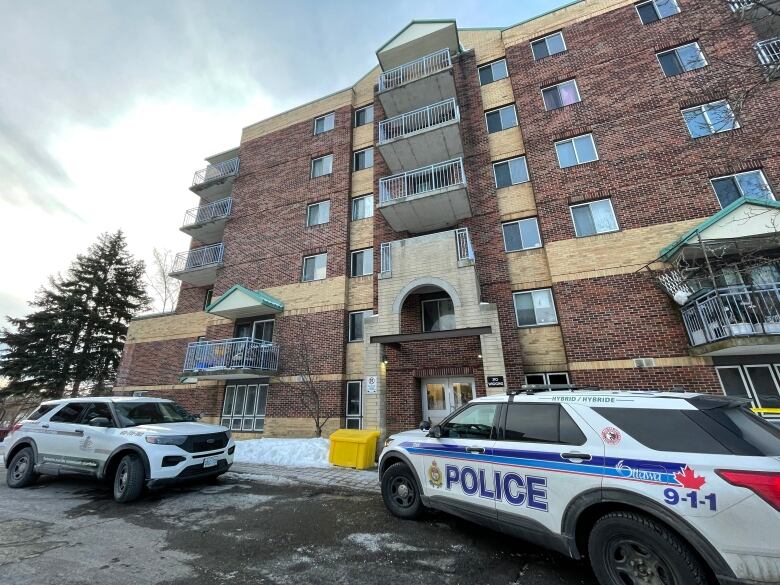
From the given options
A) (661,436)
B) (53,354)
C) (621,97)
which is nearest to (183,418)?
(661,436)

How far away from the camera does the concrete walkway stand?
23.2 feet

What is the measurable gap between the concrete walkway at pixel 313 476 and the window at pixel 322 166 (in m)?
13.1

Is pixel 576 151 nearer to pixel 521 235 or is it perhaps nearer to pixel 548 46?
pixel 521 235

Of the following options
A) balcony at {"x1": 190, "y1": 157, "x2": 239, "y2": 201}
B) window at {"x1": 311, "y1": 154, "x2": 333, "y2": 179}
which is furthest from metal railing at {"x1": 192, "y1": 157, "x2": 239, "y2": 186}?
window at {"x1": 311, "y1": 154, "x2": 333, "y2": 179}

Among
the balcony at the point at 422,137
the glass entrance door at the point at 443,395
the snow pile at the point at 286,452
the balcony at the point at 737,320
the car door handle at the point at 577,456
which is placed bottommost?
the snow pile at the point at 286,452

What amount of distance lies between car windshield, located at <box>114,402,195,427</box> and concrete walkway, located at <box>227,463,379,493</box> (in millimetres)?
2095

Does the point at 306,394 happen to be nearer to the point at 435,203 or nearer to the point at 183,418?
the point at 183,418

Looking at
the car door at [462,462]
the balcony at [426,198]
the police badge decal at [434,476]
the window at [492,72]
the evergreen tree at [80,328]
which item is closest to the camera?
the car door at [462,462]

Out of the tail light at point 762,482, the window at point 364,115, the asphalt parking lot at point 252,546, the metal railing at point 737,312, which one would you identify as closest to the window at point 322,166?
the window at point 364,115

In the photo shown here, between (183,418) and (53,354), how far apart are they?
21.0 metres

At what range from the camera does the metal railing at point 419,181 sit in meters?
12.3

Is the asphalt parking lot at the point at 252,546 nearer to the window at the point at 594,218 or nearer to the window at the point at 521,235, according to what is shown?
the window at the point at 521,235

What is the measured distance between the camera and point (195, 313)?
17.2m

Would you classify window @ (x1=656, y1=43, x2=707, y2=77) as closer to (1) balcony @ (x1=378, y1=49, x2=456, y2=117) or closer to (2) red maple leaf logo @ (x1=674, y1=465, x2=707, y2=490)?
(1) balcony @ (x1=378, y1=49, x2=456, y2=117)
